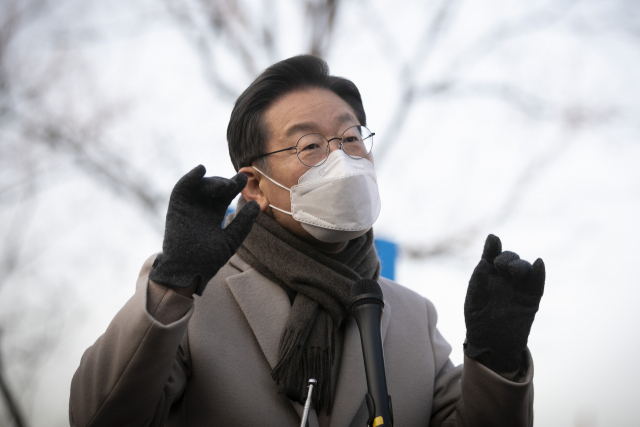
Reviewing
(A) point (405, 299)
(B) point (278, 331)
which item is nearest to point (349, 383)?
(B) point (278, 331)

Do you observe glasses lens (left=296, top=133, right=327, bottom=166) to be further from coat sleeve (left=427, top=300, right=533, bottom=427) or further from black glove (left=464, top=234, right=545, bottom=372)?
coat sleeve (left=427, top=300, right=533, bottom=427)

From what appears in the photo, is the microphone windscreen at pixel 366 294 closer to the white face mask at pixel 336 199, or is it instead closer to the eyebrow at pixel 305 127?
the white face mask at pixel 336 199

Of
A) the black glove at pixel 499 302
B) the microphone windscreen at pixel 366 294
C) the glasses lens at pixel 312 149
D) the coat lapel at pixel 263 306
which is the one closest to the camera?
the microphone windscreen at pixel 366 294

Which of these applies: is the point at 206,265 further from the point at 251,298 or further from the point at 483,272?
the point at 483,272

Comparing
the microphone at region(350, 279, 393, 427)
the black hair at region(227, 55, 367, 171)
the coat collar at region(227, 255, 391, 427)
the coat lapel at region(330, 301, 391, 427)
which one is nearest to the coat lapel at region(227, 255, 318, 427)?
the coat collar at region(227, 255, 391, 427)

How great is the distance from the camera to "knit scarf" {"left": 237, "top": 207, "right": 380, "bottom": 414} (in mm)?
2162

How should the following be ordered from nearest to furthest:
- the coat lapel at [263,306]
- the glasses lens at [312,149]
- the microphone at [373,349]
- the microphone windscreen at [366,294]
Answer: the microphone at [373,349] → the microphone windscreen at [366,294] → the coat lapel at [263,306] → the glasses lens at [312,149]

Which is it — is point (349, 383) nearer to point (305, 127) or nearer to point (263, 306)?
point (263, 306)

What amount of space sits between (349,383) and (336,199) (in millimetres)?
796

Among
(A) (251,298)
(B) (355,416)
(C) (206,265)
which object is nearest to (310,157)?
(A) (251,298)

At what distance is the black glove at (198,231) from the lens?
1.68 m

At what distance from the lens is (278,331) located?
2.29 m

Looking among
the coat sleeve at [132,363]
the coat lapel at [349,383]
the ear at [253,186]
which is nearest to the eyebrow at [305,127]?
the ear at [253,186]

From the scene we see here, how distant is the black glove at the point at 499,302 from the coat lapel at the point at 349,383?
0.38 meters
